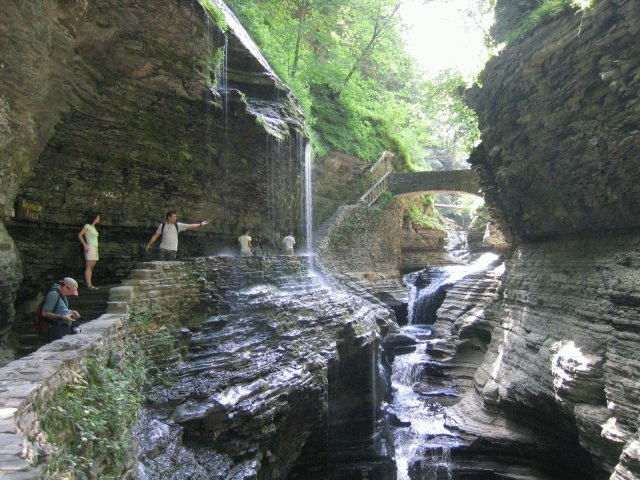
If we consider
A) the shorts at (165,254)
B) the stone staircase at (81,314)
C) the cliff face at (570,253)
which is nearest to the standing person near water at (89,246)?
the stone staircase at (81,314)

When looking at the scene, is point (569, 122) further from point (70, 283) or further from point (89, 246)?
point (89, 246)

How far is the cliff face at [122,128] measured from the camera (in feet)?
23.4

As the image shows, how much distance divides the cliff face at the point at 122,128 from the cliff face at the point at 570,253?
278 inches

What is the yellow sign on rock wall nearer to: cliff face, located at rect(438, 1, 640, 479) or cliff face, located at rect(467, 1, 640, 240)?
cliff face, located at rect(438, 1, 640, 479)

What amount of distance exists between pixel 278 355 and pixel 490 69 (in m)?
10.1

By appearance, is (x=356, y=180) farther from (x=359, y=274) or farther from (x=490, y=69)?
(x=490, y=69)

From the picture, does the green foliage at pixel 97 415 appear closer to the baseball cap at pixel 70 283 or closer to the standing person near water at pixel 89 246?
the baseball cap at pixel 70 283

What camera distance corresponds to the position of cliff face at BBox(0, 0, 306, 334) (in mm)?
7125

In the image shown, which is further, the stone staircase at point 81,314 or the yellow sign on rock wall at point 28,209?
the yellow sign on rock wall at point 28,209

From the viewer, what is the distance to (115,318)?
6.02m

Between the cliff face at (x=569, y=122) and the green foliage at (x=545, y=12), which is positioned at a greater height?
the green foliage at (x=545, y=12)

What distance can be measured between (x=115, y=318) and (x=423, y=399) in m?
9.03

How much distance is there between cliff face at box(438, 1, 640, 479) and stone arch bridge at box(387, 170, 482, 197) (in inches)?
400

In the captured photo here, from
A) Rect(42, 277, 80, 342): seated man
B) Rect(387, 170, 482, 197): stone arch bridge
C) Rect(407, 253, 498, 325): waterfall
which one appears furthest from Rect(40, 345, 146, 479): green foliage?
Rect(387, 170, 482, 197): stone arch bridge
